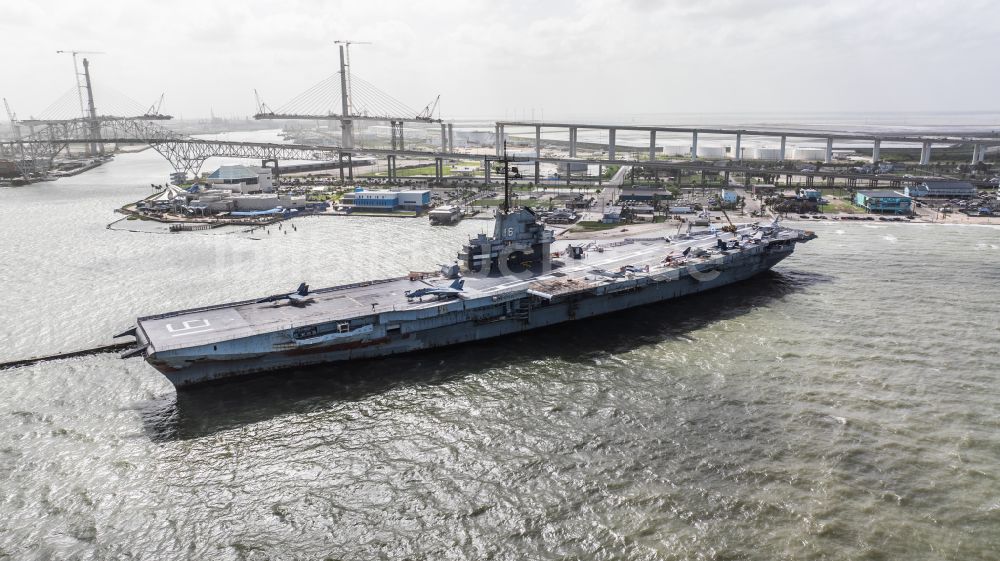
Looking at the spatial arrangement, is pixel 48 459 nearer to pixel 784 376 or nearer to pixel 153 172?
pixel 784 376

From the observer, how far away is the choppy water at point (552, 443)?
18.3 m

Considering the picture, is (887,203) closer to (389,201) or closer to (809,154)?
(389,201)

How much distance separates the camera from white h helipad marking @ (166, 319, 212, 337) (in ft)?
91.4

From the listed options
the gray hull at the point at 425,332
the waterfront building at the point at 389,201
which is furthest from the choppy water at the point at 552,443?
the waterfront building at the point at 389,201

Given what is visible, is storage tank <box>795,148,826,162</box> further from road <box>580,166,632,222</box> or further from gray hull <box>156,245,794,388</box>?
gray hull <box>156,245,794,388</box>

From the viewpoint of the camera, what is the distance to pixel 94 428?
23.7 metres

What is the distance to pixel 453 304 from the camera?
101ft

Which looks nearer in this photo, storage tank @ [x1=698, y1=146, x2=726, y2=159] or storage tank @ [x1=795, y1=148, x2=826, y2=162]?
storage tank @ [x1=795, y1=148, x2=826, y2=162]

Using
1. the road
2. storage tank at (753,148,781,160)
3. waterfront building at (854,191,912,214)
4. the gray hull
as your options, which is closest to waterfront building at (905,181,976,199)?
waterfront building at (854,191,912,214)

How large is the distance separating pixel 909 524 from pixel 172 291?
42.2 meters

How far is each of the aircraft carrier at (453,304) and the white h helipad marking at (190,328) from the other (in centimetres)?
5

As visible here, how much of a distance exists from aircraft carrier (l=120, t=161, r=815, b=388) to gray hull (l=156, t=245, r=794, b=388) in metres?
0.05

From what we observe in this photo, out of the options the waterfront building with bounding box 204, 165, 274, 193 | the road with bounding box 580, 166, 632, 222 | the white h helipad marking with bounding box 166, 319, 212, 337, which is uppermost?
the waterfront building with bounding box 204, 165, 274, 193

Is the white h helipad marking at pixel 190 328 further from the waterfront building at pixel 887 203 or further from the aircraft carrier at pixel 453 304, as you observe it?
the waterfront building at pixel 887 203
